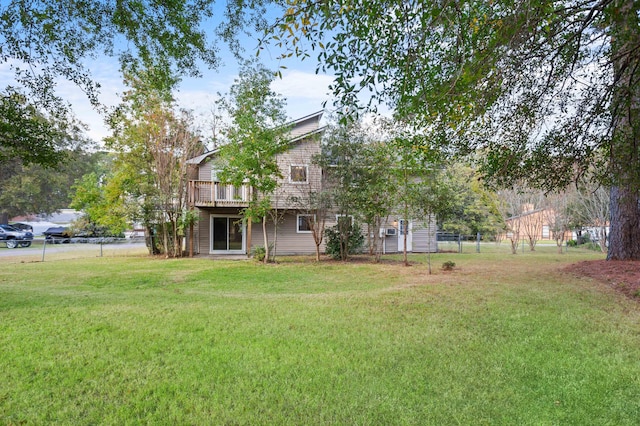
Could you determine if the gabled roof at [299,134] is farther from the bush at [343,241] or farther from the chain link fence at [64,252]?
the chain link fence at [64,252]

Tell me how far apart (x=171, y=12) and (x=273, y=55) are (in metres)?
2.39

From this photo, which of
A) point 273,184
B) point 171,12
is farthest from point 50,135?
point 273,184

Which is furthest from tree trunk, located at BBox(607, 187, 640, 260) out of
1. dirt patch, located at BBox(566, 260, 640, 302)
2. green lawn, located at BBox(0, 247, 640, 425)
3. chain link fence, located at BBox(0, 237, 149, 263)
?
chain link fence, located at BBox(0, 237, 149, 263)

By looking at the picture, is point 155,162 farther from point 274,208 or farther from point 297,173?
point 297,173

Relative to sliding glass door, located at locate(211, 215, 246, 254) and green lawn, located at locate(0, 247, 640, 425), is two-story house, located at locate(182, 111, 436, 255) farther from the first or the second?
green lawn, located at locate(0, 247, 640, 425)

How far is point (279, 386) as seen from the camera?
11.5 feet

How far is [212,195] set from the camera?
16.6m

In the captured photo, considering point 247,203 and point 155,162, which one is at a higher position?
point 155,162

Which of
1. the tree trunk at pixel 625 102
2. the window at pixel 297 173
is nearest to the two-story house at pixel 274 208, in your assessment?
the window at pixel 297 173

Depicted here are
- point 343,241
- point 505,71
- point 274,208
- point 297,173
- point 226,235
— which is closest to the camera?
point 505,71

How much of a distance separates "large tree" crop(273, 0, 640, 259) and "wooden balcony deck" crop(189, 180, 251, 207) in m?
11.4

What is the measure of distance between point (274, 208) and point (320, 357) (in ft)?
42.0

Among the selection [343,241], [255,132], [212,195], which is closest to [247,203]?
[212,195]

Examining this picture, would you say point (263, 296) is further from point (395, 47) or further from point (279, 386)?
point (395, 47)
